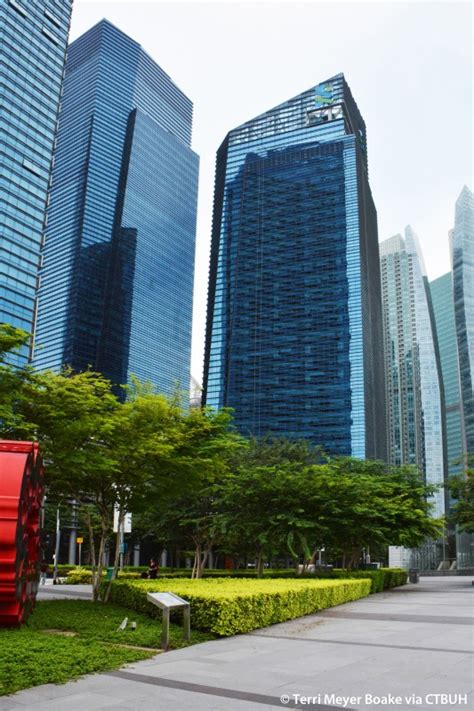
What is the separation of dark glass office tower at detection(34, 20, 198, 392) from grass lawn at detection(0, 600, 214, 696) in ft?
469

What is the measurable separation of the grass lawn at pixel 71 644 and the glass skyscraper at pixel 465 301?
461ft

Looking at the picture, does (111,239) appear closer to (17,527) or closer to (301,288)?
(301,288)

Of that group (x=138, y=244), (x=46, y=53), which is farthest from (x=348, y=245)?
(x=46, y=53)

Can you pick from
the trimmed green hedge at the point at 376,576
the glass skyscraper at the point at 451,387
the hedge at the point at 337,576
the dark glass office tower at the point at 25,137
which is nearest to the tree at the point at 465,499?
the hedge at the point at 337,576

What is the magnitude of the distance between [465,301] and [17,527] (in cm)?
15047

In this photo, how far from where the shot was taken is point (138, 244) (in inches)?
7190

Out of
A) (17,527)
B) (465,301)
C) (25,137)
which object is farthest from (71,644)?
(465,301)

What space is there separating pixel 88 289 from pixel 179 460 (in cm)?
15510

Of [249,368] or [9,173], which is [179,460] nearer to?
[9,173]

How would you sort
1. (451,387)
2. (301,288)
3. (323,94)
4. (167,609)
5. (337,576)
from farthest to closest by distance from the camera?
1. (451,387)
2. (323,94)
3. (301,288)
4. (337,576)
5. (167,609)

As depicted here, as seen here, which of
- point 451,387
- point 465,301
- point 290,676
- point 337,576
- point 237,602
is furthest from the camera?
point 451,387

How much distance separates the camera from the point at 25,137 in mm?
106750

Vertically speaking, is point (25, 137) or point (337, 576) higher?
point (25, 137)

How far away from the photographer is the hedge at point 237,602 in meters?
14.2
